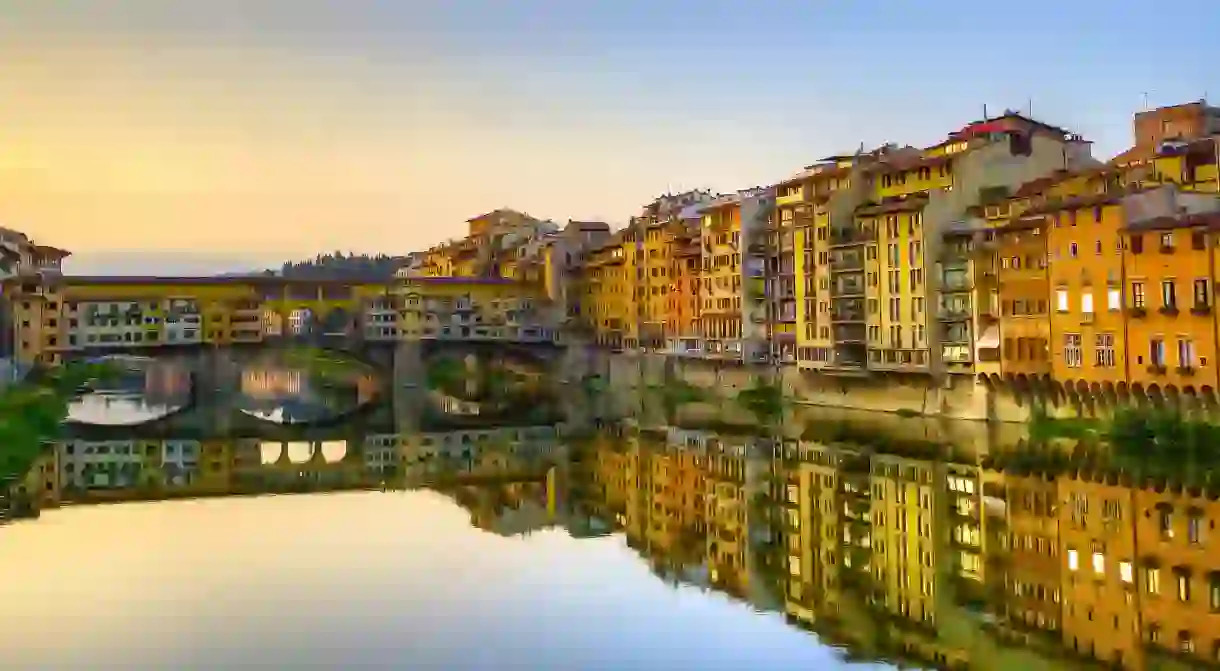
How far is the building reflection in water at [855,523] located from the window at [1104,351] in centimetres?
378

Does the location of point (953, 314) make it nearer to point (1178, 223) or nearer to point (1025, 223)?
point (1025, 223)

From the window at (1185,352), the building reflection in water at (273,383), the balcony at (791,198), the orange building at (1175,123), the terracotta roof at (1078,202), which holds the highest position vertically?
the orange building at (1175,123)

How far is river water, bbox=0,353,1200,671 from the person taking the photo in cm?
1199

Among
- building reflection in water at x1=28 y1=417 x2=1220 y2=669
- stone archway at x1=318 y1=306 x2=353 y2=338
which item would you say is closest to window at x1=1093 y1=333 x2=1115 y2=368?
building reflection in water at x1=28 y1=417 x2=1220 y2=669

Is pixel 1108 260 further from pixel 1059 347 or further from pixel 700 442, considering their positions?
pixel 700 442

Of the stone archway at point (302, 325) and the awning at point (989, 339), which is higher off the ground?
the stone archway at point (302, 325)

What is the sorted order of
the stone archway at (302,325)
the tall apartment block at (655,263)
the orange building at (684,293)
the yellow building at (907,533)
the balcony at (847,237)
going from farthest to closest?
the tall apartment block at (655,263) < the orange building at (684,293) < the stone archway at (302,325) < the balcony at (847,237) < the yellow building at (907,533)

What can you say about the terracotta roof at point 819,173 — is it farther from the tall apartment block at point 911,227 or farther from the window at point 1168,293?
the window at point 1168,293

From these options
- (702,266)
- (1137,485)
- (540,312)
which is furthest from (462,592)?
(540,312)

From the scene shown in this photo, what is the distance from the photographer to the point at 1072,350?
25.7m

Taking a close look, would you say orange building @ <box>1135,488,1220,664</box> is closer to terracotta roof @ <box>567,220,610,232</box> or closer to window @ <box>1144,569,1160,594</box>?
window @ <box>1144,569,1160,594</box>

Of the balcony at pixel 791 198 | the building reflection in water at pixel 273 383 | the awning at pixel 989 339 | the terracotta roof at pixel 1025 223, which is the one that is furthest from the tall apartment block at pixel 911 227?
the building reflection in water at pixel 273 383

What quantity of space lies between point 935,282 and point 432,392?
89.4 feet

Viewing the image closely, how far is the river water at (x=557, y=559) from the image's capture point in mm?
11992
